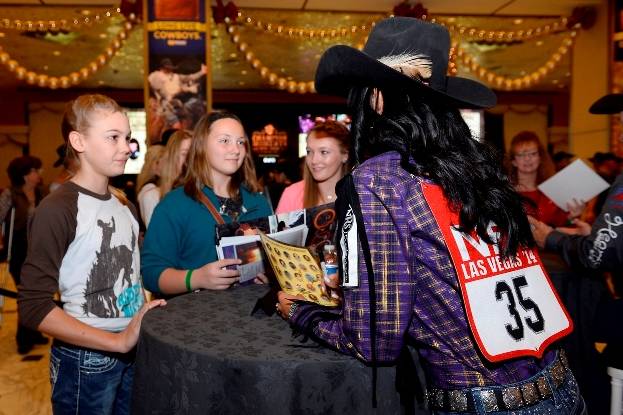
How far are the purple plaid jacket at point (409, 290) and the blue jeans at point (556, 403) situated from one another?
4 centimetres

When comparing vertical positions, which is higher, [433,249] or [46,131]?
[46,131]

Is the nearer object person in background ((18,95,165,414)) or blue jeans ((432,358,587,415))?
blue jeans ((432,358,587,415))

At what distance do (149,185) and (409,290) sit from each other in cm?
316

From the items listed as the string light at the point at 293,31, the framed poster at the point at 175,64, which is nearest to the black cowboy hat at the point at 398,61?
the framed poster at the point at 175,64

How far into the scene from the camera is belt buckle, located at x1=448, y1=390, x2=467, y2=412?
109 centimetres

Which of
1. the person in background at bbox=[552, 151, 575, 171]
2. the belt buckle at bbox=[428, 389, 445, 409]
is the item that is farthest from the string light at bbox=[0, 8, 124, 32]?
the belt buckle at bbox=[428, 389, 445, 409]

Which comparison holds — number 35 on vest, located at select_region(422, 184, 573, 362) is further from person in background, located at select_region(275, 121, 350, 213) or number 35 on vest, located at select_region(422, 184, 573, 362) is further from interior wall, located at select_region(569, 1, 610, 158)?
interior wall, located at select_region(569, 1, 610, 158)

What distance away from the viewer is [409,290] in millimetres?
1060

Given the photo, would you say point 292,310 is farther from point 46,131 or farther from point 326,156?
point 46,131

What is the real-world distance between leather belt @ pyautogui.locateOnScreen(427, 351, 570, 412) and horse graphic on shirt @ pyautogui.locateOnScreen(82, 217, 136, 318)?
111cm

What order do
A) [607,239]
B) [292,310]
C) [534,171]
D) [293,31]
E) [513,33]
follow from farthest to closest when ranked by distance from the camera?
[513,33] < [293,31] < [534,171] < [607,239] < [292,310]

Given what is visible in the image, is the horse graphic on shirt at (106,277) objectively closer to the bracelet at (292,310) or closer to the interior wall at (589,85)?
the bracelet at (292,310)

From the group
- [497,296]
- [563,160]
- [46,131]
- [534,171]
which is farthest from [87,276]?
[46,131]

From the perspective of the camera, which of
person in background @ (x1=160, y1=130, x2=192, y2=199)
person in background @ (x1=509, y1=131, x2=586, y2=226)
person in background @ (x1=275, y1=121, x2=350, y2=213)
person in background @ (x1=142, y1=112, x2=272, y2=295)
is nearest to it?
person in background @ (x1=142, y1=112, x2=272, y2=295)
